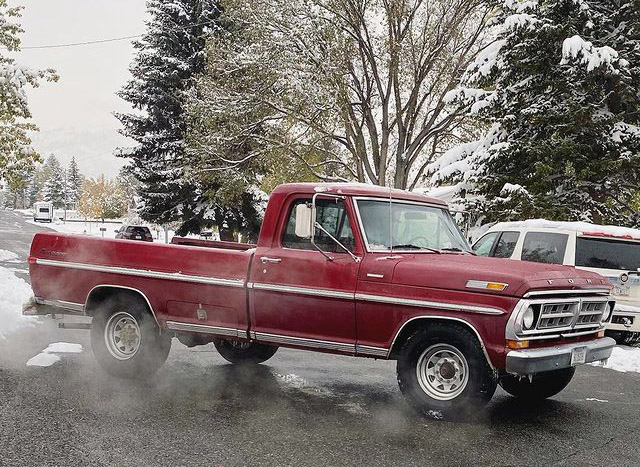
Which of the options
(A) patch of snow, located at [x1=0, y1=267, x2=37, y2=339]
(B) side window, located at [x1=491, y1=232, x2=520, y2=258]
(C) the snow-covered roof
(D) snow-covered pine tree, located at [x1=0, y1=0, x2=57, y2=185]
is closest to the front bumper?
(C) the snow-covered roof

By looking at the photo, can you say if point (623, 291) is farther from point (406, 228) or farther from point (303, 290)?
point (303, 290)

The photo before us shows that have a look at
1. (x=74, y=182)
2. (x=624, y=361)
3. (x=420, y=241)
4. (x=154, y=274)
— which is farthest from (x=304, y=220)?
(x=74, y=182)

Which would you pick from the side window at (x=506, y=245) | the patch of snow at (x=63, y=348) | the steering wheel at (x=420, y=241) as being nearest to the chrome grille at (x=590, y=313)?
the steering wheel at (x=420, y=241)

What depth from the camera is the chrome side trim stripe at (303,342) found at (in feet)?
20.4

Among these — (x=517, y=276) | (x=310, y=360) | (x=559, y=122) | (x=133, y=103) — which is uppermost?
(x=133, y=103)

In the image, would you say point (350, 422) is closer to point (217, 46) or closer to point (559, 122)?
point (559, 122)

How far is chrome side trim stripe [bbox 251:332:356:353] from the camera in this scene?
244 inches

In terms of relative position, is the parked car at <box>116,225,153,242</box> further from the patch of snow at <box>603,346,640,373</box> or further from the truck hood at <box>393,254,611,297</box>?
the truck hood at <box>393,254,611,297</box>

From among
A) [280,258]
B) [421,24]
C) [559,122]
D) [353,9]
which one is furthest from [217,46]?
[280,258]

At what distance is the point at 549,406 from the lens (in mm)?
6758

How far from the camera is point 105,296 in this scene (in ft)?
24.5

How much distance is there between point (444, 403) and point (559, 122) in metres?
11.6

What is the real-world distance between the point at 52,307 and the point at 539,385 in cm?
549

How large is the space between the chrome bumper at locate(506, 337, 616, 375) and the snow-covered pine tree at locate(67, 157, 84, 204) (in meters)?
141
